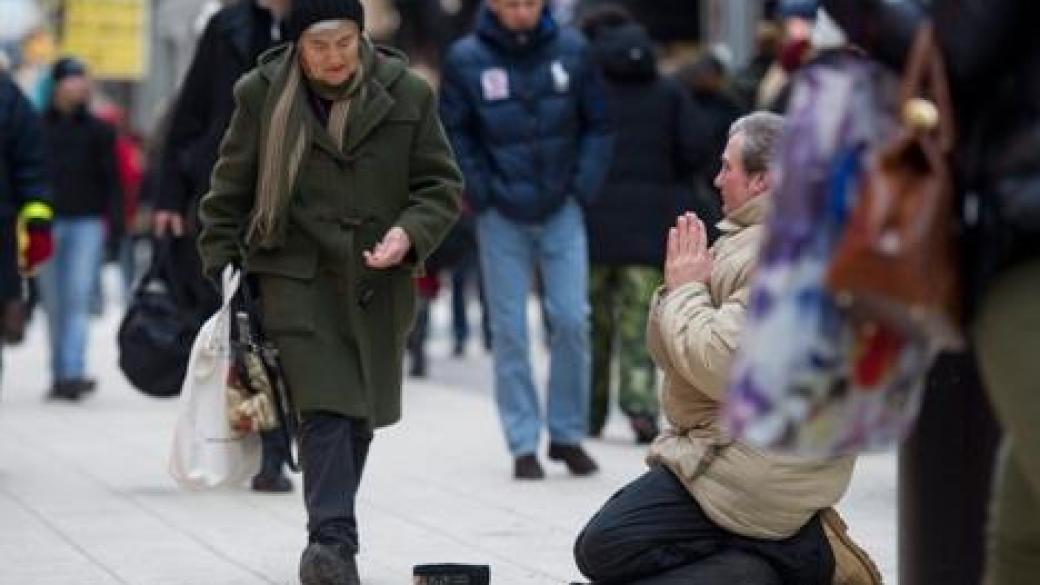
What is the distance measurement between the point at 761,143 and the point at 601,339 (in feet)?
18.4

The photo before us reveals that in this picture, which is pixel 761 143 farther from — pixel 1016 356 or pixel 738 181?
pixel 1016 356

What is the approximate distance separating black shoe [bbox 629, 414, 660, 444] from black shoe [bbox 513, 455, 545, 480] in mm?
1340

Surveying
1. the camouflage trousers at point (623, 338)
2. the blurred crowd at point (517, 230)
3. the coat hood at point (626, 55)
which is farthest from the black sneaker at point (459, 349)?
the coat hood at point (626, 55)

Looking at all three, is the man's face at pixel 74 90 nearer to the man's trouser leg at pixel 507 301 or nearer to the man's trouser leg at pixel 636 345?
the man's trouser leg at pixel 636 345

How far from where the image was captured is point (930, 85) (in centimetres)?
416

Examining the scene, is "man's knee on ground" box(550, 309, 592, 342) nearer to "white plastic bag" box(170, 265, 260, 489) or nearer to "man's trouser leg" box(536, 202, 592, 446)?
"man's trouser leg" box(536, 202, 592, 446)

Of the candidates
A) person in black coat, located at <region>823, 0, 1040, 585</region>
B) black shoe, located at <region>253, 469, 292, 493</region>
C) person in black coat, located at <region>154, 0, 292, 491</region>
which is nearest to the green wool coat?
person in black coat, located at <region>154, 0, 292, 491</region>

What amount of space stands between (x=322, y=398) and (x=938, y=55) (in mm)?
3677

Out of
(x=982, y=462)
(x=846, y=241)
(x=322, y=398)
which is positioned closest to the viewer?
(x=846, y=241)

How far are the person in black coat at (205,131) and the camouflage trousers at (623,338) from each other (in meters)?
2.23

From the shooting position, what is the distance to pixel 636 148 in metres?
12.1

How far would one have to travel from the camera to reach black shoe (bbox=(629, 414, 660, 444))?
38.5ft

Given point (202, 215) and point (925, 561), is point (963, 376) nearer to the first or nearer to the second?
point (925, 561)

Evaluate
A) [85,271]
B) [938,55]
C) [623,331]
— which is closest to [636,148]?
[623,331]
